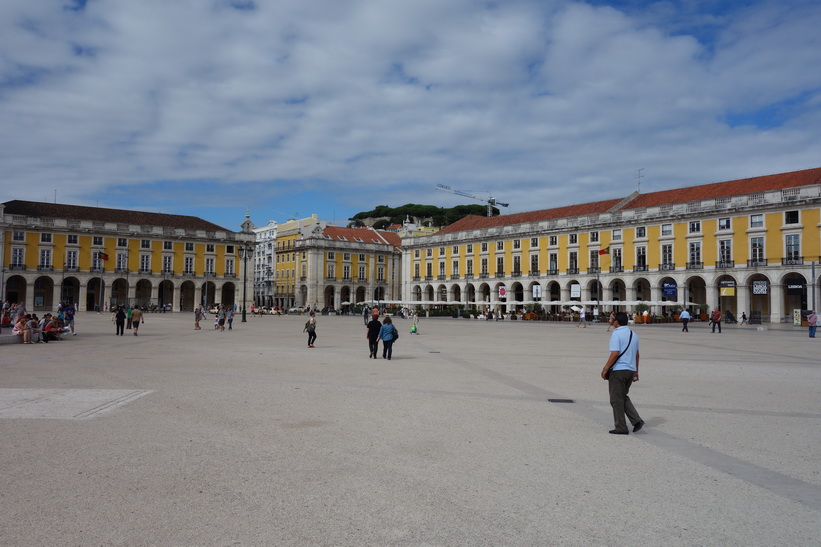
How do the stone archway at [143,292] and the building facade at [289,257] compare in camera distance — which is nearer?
the stone archway at [143,292]

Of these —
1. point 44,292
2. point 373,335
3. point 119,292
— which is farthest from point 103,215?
point 373,335

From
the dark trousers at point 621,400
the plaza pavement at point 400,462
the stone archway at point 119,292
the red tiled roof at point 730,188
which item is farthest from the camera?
the stone archway at point 119,292

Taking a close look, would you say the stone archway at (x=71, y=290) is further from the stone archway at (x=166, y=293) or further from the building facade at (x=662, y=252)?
the building facade at (x=662, y=252)

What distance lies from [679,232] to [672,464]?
55508 millimetres

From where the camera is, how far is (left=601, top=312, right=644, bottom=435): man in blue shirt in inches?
287

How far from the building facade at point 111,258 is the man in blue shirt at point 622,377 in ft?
218

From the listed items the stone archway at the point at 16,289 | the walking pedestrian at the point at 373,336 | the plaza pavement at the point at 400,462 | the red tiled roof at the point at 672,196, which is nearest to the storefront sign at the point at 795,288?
the red tiled roof at the point at 672,196

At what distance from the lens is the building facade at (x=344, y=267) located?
8869cm

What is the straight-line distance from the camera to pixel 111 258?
70562 millimetres

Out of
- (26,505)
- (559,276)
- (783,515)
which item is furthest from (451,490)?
(559,276)

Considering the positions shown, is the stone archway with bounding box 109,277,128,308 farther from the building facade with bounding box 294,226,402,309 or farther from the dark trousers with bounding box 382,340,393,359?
the dark trousers with bounding box 382,340,393,359

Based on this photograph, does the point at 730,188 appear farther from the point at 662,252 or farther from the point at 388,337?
the point at 388,337

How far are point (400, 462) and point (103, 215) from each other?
7827cm

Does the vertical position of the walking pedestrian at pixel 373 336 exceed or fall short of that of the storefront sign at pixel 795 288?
it falls short
